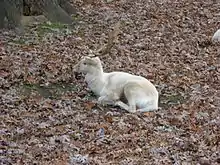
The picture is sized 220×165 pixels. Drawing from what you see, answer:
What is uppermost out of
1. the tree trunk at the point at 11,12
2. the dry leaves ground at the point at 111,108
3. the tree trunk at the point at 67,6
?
the tree trunk at the point at 11,12

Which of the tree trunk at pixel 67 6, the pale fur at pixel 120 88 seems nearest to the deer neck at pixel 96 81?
the pale fur at pixel 120 88

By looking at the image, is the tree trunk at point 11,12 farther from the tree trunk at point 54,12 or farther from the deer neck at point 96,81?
the deer neck at point 96,81

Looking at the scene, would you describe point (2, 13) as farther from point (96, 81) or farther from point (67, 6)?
point (96, 81)

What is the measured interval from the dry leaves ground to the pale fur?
23 centimetres

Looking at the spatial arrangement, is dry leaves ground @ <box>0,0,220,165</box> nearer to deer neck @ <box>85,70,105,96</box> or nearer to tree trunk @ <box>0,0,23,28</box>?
deer neck @ <box>85,70,105,96</box>

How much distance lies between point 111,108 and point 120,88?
533mm

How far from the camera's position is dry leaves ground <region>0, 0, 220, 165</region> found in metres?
8.38

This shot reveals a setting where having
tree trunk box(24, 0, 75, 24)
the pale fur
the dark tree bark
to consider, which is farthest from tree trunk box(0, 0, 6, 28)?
the pale fur

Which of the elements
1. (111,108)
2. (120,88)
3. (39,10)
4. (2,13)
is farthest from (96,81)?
(39,10)

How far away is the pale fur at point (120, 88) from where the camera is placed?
35.2 ft

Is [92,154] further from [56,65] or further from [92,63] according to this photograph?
[56,65]

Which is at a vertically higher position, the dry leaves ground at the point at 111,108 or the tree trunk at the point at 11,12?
the tree trunk at the point at 11,12

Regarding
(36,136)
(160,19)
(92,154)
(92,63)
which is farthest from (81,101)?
(160,19)

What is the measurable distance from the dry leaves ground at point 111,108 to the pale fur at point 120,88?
9.1 inches
